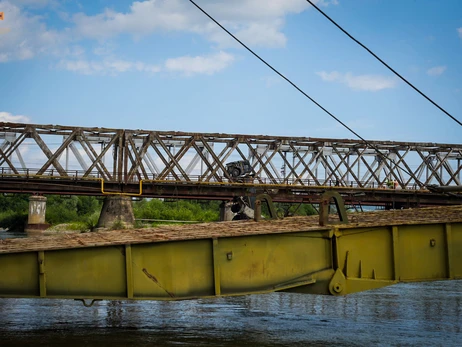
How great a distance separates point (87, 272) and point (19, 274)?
957mm

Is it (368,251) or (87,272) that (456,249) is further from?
(87,272)

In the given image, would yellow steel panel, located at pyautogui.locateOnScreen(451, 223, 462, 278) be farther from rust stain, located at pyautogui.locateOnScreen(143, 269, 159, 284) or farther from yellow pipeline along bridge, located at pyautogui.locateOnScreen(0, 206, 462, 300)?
rust stain, located at pyautogui.locateOnScreen(143, 269, 159, 284)

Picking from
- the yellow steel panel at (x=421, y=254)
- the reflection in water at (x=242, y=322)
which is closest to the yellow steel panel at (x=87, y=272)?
the reflection in water at (x=242, y=322)

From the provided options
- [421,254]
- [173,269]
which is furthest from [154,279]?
[421,254]

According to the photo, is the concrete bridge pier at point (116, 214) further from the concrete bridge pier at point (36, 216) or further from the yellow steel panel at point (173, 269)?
the yellow steel panel at point (173, 269)

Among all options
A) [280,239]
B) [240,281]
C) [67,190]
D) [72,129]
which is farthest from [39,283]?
Result: [72,129]

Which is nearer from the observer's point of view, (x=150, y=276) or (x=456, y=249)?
(x=150, y=276)

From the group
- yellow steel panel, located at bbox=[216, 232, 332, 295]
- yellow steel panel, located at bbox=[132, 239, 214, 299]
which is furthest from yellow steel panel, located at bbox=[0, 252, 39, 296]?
yellow steel panel, located at bbox=[216, 232, 332, 295]

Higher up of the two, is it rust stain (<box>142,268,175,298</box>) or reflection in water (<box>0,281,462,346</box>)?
rust stain (<box>142,268,175,298</box>)

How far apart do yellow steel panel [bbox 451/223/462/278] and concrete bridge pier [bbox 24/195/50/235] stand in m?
51.3

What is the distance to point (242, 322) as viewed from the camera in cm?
1117

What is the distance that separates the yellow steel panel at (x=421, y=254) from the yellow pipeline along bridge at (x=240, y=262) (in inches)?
0.6

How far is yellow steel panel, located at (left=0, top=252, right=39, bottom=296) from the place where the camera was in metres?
8.80

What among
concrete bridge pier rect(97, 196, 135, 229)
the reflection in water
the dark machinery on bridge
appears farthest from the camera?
the dark machinery on bridge
